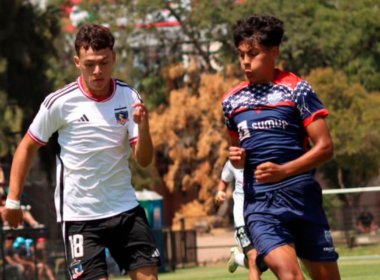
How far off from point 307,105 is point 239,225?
5.16 meters

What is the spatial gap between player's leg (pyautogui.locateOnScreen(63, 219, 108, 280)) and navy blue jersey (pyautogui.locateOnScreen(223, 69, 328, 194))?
1137 millimetres

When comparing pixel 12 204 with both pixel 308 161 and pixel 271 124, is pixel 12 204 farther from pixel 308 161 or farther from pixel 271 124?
pixel 308 161

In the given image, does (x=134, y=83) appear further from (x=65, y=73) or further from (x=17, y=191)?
(x=17, y=191)

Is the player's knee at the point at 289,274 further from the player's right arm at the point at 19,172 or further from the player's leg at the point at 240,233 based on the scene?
the player's leg at the point at 240,233

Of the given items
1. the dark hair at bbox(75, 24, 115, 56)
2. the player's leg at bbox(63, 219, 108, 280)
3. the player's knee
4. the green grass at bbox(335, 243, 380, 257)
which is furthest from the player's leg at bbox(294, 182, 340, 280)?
the green grass at bbox(335, 243, 380, 257)

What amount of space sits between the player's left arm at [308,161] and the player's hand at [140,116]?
86 centimetres

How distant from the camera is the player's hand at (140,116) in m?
6.60

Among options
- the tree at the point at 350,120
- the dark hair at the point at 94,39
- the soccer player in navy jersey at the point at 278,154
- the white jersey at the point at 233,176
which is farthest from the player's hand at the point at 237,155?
the tree at the point at 350,120

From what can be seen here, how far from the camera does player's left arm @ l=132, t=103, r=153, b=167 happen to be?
6613 mm

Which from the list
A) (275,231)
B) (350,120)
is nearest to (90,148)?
(275,231)

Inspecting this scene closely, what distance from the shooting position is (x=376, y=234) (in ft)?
80.7

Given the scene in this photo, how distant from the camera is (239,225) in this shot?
11.5 metres

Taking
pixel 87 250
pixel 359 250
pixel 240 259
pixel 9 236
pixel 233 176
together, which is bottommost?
pixel 359 250

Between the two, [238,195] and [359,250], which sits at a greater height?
[238,195]
